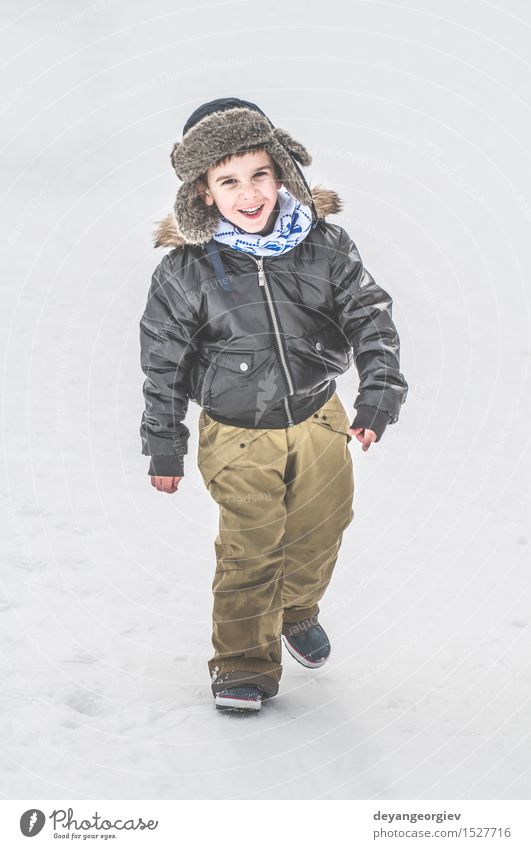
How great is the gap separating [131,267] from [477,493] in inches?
99.3

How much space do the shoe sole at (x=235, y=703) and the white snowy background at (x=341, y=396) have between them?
0.03 metres

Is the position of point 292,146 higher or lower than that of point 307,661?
higher

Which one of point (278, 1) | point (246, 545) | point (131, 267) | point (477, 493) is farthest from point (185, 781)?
point (278, 1)

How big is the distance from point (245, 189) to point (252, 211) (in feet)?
0.17

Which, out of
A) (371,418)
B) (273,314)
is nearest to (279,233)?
(273,314)

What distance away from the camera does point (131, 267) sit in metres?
5.59

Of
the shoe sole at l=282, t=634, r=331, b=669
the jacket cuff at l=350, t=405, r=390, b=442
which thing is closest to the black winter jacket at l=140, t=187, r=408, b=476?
the jacket cuff at l=350, t=405, r=390, b=442

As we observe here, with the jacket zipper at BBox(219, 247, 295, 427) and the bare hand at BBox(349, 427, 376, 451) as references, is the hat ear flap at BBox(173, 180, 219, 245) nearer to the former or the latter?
the jacket zipper at BBox(219, 247, 295, 427)

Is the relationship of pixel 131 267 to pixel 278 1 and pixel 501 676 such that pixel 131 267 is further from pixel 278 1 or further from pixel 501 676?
pixel 501 676

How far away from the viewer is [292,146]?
2469 mm

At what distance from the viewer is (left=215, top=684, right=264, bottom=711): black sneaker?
261 centimetres

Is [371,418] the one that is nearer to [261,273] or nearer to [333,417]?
[333,417]

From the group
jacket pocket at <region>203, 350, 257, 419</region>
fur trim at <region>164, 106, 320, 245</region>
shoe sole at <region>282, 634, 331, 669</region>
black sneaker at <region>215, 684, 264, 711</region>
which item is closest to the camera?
fur trim at <region>164, 106, 320, 245</region>

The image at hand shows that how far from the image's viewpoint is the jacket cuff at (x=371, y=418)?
2.42 m
